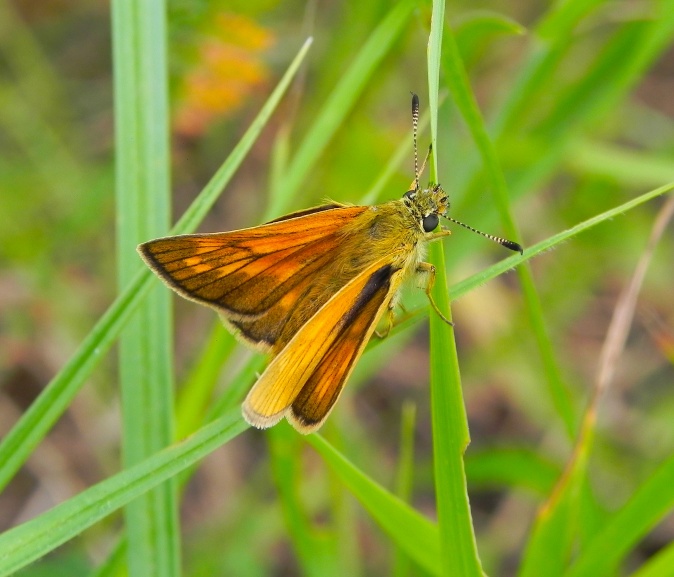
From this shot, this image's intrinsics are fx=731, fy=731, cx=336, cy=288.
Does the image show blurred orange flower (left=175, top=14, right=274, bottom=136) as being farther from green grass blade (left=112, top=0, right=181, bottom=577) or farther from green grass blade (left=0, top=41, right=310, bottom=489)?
green grass blade (left=0, top=41, right=310, bottom=489)

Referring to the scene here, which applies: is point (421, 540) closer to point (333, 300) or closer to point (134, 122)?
point (333, 300)

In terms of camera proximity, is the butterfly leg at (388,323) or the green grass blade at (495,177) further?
the butterfly leg at (388,323)

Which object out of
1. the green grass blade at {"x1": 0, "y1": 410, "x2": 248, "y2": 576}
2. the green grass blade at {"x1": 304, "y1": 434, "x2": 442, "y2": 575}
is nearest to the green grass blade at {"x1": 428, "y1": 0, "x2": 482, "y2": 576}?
the green grass blade at {"x1": 304, "y1": 434, "x2": 442, "y2": 575}

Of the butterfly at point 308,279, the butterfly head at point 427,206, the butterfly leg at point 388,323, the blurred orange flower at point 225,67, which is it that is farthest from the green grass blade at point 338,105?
the blurred orange flower at point 225,67

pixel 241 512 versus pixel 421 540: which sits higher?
pixel 421 540

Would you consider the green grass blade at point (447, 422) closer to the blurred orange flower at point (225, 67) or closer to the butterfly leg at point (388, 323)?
the butterfly leg at point (388, 323)

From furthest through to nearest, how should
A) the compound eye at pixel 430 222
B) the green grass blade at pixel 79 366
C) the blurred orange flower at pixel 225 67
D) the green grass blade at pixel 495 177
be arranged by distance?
the blurred orange flower at pixel 225 67 < the compound eye at pixel 430 222 < the green grass blade at pixel 495 177 < the green grass blade at pixel 79 366

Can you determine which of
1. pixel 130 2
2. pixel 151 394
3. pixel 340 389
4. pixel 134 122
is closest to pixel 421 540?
pixel 340 389

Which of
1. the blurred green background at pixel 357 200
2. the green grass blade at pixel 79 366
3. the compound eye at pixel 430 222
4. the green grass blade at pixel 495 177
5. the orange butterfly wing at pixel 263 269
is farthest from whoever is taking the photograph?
the blurred green background at pixel 357 200
